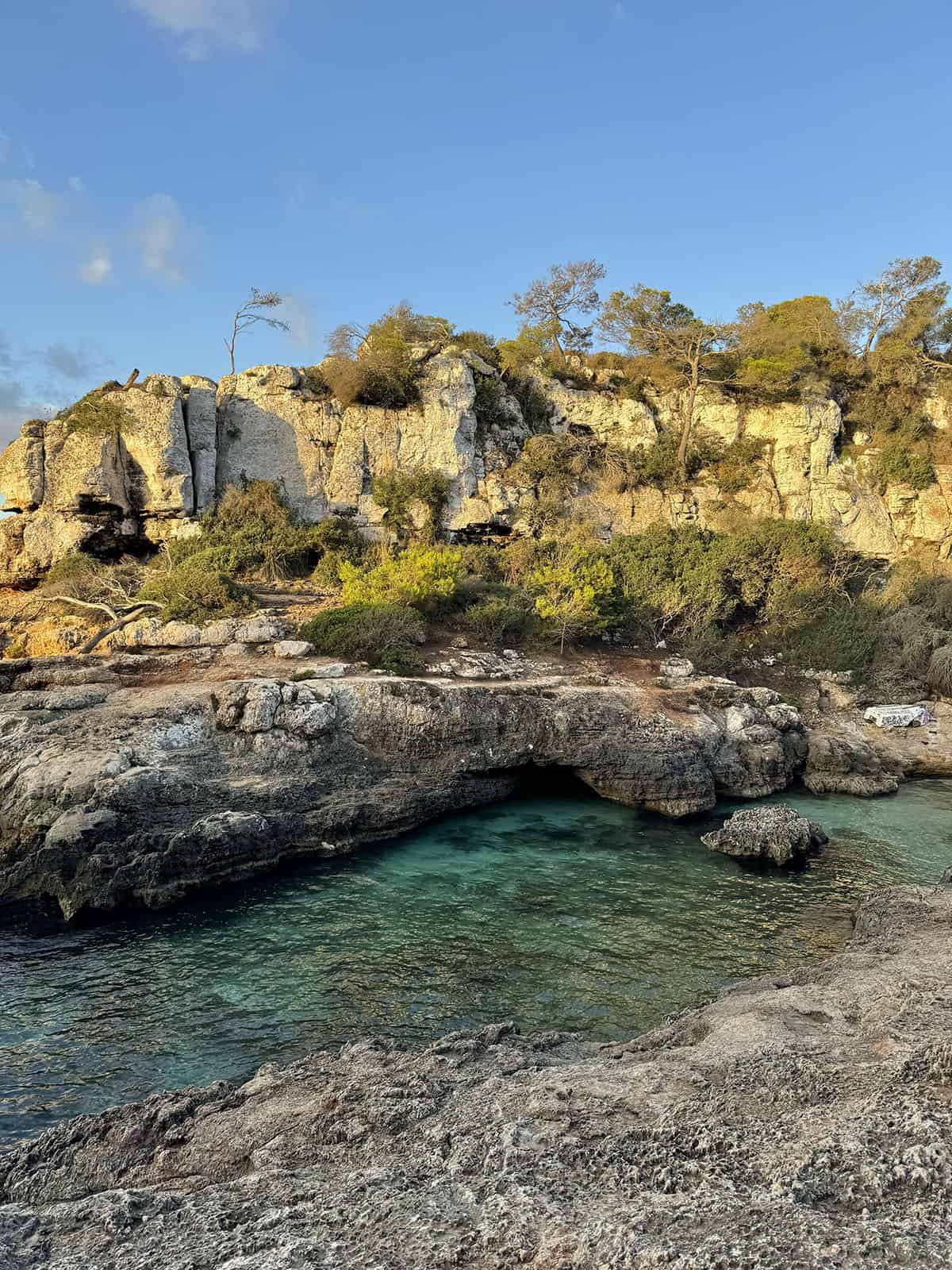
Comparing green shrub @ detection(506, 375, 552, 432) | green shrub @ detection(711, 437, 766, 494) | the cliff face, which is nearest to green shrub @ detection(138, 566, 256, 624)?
the cliff face

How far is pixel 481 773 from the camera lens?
54.4 feet

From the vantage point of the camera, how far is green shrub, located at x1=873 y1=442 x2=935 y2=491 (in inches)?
1247

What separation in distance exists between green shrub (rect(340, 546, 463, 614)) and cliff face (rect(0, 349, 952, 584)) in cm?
736

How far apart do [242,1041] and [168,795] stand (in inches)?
234

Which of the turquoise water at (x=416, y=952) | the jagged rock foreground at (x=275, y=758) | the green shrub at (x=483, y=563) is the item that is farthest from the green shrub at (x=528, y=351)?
the turquoise water at (x=416, y=952)

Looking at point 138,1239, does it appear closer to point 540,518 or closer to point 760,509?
point 540,518

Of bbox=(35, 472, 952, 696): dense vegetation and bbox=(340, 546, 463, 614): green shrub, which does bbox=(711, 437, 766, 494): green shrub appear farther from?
bbox=(340, 546, 463, 614): green shrub

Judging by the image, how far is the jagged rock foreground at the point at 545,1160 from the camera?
11.3 feet

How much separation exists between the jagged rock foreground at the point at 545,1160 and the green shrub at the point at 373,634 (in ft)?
39.3

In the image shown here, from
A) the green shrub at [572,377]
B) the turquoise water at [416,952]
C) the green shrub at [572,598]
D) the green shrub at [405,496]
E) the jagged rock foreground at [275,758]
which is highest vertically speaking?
the green shrub at [572,377]

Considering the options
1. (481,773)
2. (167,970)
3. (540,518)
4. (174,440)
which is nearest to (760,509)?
(540,518)

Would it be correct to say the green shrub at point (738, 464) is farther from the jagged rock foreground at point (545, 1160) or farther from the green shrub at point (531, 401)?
the jagged rock foreground at point (545, 1160)

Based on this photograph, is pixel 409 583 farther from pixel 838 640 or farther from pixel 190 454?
pixel 838 640

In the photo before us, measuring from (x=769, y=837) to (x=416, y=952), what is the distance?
7502 mm
